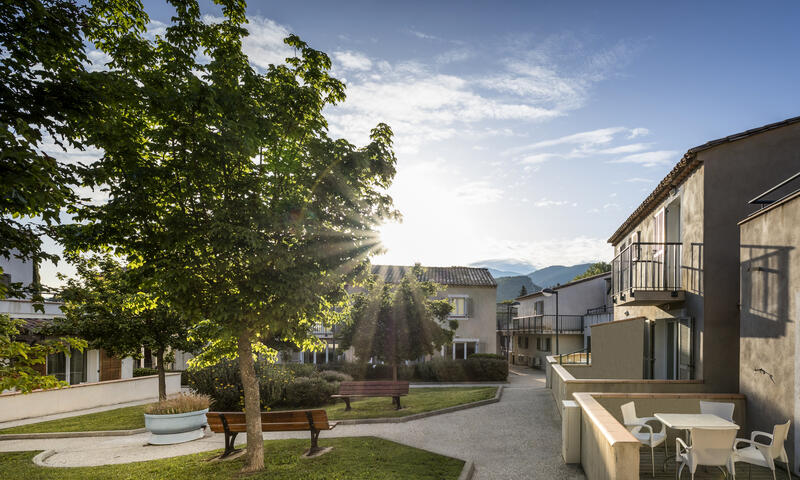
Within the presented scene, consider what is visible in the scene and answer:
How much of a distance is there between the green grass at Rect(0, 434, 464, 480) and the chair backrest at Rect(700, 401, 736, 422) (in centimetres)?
434

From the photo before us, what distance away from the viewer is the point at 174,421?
37.8 ft

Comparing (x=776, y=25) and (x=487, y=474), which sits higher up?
(x=776, y=25)

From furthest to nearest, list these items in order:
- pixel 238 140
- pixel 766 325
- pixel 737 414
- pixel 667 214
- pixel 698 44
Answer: pixel 667 214 → pixel 698 44 → pixel 737 414 → pixel 766 325 → pixel 238 140

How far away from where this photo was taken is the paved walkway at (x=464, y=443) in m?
8.56

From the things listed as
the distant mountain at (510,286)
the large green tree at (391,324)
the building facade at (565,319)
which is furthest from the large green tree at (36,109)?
the distant mountain at (510,286)

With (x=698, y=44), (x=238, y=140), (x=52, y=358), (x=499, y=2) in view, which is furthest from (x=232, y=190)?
(x=52, y=358)

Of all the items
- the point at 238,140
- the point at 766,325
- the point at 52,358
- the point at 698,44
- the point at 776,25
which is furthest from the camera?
the point at 52,358

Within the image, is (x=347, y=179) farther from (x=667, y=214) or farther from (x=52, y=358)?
(x=52, y=358)

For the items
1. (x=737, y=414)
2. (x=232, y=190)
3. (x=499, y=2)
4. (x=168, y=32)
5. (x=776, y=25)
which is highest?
(x=499, y=2)

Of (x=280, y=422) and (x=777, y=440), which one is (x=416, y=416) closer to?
(x=280, y=422)

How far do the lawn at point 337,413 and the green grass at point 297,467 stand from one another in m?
3.50

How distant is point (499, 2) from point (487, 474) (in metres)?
10.5

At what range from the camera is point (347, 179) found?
8.38 metres

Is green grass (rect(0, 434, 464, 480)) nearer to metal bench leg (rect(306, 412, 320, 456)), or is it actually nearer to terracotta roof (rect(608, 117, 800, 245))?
metal bench leg (rect(306, 412, 320, 456))
